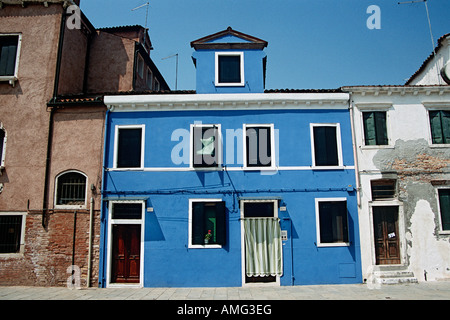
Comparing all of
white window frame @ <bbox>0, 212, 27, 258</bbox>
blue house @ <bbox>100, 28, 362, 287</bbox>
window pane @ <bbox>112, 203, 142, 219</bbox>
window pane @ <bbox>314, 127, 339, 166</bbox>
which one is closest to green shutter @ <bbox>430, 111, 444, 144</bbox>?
blue house @ <bbox>100, 28, 362, 287</bbox>

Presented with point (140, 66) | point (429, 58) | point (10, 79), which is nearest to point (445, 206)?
point (429, 58)

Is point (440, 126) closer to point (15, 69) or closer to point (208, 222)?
point (208, 222)

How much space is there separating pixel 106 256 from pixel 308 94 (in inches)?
366

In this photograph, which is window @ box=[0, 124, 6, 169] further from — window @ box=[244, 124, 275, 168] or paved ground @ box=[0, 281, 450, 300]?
window @ box=[244, 124, 275, 168]

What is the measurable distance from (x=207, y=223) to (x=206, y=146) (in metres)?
2.76

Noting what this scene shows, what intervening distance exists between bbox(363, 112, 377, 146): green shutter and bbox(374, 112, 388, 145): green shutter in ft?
0.50

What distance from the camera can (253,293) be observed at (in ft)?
32.4

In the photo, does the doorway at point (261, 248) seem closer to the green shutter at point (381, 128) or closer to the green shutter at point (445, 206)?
the green shutter at point (381, 128)

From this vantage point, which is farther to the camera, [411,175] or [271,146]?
[271,146]

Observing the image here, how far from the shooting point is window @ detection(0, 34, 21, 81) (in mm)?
12461

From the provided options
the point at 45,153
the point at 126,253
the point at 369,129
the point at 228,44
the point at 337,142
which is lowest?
the point at 126,253

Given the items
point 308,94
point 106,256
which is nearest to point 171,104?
point 308,94

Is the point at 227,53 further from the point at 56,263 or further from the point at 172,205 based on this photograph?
the point at 56,263

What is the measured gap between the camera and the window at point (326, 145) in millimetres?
11758
